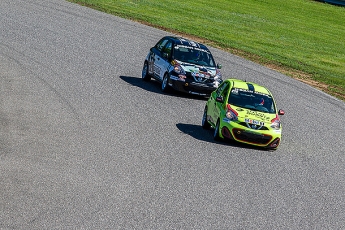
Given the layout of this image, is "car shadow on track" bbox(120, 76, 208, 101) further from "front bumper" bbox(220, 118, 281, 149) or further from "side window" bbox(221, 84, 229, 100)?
"front bumper" bbox(220, 118, 281, 149)

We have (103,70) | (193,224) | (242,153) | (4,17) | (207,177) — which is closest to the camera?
(193,224)

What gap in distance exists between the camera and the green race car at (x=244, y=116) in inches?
800

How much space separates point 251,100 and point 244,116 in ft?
3.48

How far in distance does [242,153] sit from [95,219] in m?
7.09

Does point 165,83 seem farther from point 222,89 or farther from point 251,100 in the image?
point 251,100

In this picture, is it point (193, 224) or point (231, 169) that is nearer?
point (193, 224)

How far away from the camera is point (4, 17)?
38.3m

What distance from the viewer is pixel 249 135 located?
798 inches

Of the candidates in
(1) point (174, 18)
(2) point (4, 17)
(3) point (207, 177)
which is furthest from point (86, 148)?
(1) point (174, 18)

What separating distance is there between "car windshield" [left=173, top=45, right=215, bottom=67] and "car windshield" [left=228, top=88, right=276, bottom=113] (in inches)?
217

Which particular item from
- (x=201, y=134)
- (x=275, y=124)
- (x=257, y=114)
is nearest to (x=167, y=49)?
(x=201, y=134)

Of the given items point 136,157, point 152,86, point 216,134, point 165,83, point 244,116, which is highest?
point 244,116

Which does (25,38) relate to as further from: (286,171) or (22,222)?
(22,222)

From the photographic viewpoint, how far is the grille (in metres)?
20.3
